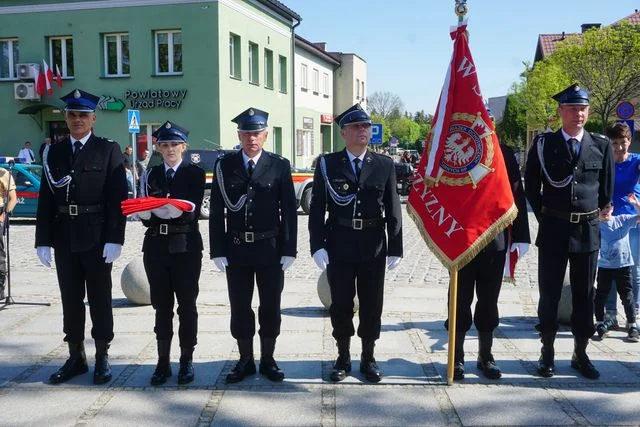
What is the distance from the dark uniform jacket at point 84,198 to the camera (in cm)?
512

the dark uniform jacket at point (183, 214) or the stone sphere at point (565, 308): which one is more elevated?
the dark uniform jacket at point (183, 214)

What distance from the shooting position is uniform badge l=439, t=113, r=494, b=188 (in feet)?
17.1

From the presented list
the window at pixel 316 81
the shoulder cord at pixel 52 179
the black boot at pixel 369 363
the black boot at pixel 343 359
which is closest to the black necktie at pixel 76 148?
the shoulder cord at pixel 52 179

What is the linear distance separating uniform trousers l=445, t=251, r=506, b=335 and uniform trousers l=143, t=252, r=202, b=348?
2.08 meters

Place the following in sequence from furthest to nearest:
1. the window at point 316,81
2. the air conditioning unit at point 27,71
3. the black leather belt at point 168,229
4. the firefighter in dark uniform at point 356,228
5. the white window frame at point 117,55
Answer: the window at point 316,81, the white window frame at point 117,55, the air conditioning unit at point 27,71, the firefighter in dark uniform at point 356,228, the black leather belt at point 168,229

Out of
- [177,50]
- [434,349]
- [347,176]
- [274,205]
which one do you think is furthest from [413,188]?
[177,50]

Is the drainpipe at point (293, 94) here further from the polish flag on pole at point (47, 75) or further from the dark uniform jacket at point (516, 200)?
the dark uniform jacket at point (516, 200)

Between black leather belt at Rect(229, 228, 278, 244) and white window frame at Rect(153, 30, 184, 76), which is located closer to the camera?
black leather belt at Rect(229, 228, 278, 244)

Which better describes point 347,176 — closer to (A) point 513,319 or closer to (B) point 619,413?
(B) point 619,413

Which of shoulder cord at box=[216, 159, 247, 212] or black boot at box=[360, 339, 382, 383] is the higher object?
shoulder cord at box=[216, 159, 247, 212]

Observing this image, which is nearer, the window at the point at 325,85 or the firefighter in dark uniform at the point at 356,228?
the firefighter in dark uniform at the point at 356,228

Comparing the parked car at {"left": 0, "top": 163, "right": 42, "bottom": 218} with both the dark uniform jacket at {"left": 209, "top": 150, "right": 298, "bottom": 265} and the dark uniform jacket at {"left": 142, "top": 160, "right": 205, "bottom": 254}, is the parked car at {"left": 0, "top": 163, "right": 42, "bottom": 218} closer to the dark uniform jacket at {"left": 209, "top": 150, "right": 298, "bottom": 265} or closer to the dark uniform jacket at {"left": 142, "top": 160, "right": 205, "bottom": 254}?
the dark uniform jacket at {"left": 142, "top": 160, "right": 205, "bottom": 254}

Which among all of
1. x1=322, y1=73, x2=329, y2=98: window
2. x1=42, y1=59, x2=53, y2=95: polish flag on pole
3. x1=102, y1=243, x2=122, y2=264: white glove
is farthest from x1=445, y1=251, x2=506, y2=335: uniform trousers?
x1=322, y1=73, x2=329, y2=98: window

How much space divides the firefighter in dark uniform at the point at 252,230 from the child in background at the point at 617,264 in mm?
3051
